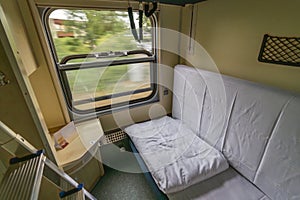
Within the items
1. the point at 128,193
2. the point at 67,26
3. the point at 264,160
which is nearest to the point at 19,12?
the point at 67,26

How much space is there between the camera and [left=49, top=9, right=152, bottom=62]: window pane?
1338mm

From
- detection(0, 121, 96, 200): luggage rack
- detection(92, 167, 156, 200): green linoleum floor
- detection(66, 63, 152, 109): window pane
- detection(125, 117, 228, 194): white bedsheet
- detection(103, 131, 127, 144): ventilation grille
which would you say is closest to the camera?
detection(0, 121, 96, 200): luggage rack

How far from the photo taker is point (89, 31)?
56.9 inches

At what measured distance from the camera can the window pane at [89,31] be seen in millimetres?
1338

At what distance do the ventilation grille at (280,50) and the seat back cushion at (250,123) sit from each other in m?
0.19

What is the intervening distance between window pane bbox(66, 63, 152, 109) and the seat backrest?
648 mm

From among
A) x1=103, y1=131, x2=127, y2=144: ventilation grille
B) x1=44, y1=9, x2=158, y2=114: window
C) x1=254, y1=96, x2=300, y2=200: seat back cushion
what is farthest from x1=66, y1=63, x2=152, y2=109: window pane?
x1=254, y1=96, x2=300, y2=200: seat back cushion

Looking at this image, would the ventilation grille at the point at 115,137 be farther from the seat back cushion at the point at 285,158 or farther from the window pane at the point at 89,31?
A: the seat back cushion at the point at 285,158

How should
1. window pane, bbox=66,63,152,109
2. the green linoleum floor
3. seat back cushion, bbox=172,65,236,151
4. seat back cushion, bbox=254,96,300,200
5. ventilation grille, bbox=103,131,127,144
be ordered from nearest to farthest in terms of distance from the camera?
1. seat back cushion, bbox=254,96,300,200
2. seat back cushion, bbox=172,65,236,151
3. the green linoleum floor
4. window pane, bbox=66,63,152,109
5. ventilation grille, bbox=103,131,127,144

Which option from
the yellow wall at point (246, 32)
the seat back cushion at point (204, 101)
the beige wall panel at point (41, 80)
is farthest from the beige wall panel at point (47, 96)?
the yellow wall at point (246, 32)

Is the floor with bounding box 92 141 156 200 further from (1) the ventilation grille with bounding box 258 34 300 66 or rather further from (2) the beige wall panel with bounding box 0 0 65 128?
(1) the ventilation grille with bounding box 258 34 300 66

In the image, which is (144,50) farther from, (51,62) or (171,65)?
(51,62)

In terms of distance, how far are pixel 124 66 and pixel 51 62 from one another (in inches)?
29.3

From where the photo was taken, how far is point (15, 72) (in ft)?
2.14
